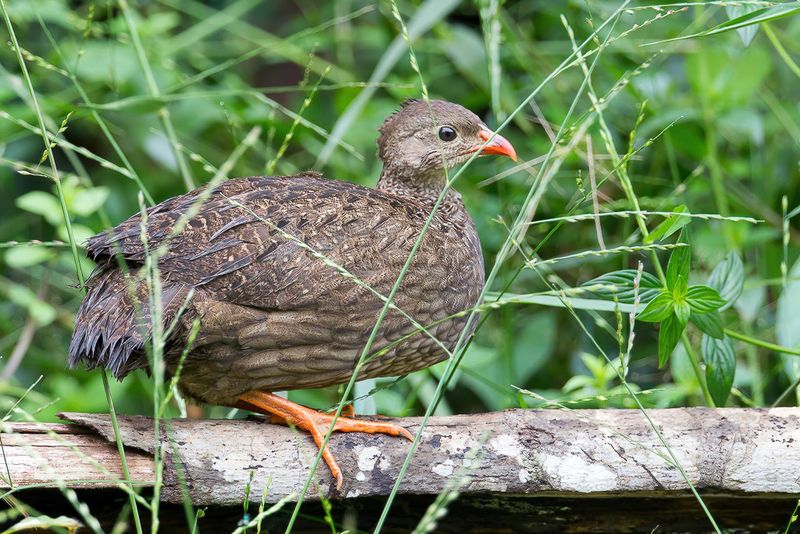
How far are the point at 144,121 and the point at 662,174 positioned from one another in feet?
7.99

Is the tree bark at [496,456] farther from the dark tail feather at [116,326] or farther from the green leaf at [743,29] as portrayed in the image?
the green leaf at [743,29]

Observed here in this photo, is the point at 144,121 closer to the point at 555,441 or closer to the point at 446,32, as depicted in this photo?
the point at 446,32

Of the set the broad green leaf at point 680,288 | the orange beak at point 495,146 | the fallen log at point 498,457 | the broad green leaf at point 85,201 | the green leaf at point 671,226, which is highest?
the orange beak at point 495,146

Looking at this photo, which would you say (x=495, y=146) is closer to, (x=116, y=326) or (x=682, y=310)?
(x=682, y=310)

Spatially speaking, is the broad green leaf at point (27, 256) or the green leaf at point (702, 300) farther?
the broad green leaf at point (27, 256)

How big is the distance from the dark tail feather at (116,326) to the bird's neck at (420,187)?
3.37ft

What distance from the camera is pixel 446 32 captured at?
4.79 meters

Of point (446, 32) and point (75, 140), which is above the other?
point (446, 32)

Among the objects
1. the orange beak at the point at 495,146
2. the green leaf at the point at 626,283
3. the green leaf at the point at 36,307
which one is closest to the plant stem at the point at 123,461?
the green leaf at the point at 626,283

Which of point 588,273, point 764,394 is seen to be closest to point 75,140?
point 588,273

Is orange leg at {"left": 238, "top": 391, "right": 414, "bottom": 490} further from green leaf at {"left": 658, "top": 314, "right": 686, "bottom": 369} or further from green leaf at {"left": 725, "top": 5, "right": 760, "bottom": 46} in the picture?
green leaf at {"left": 725, "top": 5, "right": 760, "bottom": 46}

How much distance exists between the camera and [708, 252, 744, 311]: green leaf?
281 centimetres

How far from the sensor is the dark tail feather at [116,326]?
2447 millimetres

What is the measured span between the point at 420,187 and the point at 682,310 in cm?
111
